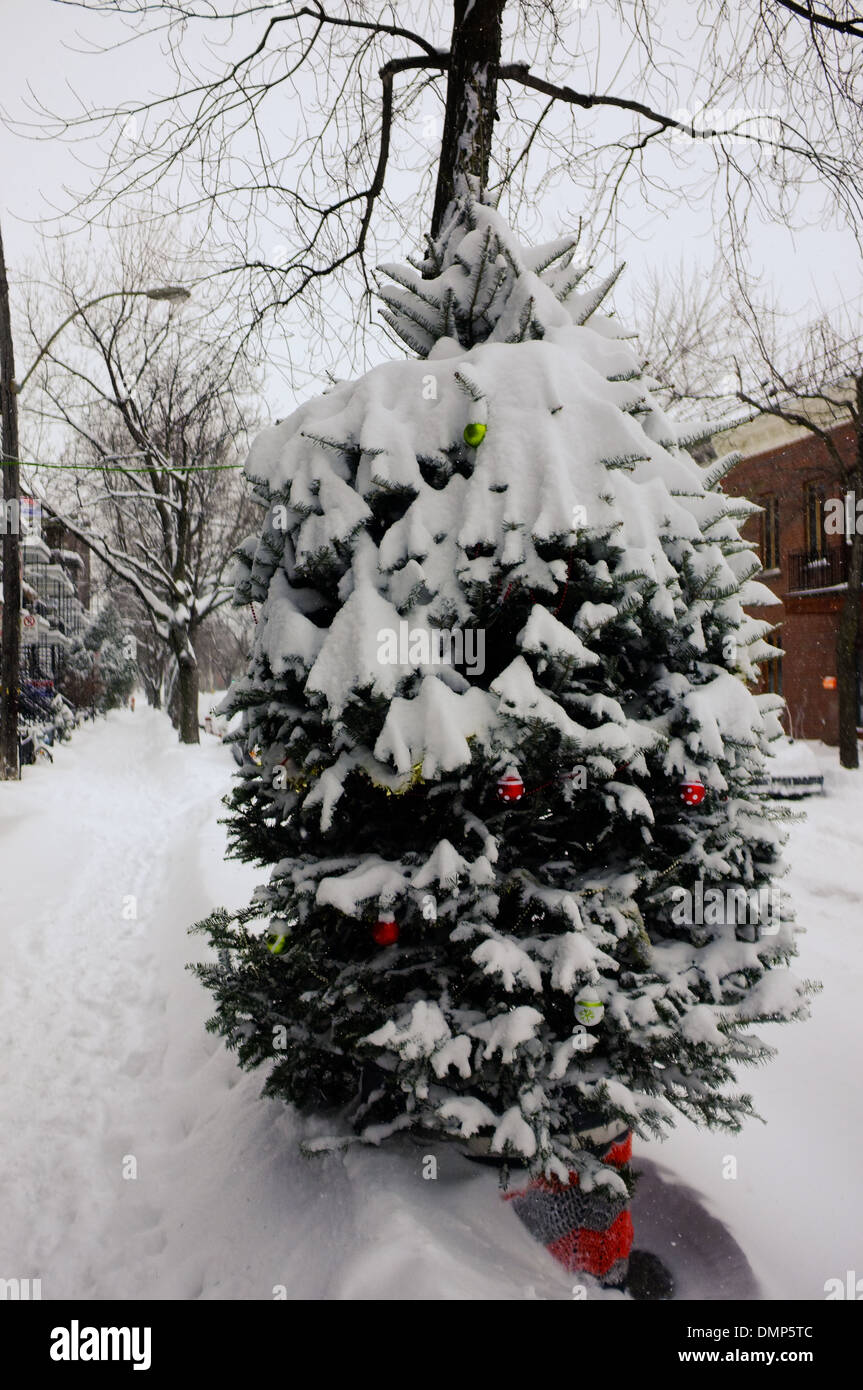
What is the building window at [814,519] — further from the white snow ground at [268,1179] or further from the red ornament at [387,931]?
the red ornament at [387,931]

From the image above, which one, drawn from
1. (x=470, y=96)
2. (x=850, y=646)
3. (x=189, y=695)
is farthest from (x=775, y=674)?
(x=470, y=96)

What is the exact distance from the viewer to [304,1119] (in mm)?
3049

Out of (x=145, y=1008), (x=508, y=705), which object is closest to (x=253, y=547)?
(x=508, y=705)

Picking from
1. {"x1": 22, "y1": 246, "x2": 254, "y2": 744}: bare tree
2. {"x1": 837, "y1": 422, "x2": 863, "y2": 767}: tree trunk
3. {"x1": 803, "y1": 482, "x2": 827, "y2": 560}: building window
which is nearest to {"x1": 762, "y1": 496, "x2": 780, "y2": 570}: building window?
{"x1": 803, "y1": 482, "x2": 827, "y2": 560}: building window

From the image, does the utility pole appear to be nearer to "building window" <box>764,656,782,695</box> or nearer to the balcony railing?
the balcony railing

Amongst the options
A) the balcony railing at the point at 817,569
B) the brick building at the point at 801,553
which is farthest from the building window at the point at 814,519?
the balcony railing at the point at 817,569

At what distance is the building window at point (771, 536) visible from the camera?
876 inches

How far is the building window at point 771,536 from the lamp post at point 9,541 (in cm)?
1772

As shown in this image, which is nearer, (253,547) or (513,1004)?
(513,1004)

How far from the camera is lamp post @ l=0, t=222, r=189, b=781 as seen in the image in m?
12.2

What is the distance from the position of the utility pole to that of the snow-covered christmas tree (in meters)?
11.4

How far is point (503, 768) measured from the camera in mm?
2451
